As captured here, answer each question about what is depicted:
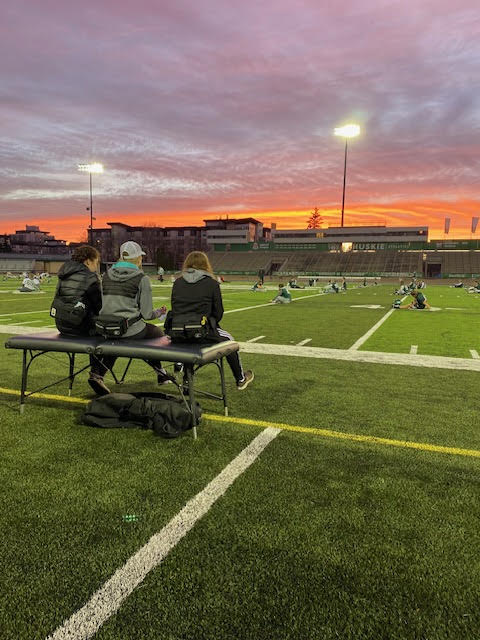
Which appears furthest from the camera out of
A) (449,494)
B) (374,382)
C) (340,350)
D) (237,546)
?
(340,350)

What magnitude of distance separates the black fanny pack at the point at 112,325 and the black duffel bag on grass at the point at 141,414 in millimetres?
682

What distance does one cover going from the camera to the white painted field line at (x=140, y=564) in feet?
6.48

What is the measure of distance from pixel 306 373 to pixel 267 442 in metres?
3.13

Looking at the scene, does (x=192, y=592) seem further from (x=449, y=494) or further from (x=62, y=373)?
(x=62, y=373)

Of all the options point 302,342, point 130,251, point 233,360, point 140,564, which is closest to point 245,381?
point 233,360

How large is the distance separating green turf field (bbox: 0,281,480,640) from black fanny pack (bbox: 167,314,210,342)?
3.08 feet

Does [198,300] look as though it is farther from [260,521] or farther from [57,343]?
[260,521]

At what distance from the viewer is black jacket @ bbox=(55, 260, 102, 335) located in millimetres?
4945

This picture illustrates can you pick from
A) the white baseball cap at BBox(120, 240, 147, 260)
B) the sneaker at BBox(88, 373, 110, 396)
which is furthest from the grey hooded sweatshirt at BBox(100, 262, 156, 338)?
the sneaker at BBox(88, 373, 110, 396)

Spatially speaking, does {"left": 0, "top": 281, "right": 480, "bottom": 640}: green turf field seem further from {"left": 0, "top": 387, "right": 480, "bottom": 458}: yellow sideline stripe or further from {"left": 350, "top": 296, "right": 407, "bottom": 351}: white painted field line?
{"left": 350, "top": 296, "right": 407, "bottom": 351}: white painted field line

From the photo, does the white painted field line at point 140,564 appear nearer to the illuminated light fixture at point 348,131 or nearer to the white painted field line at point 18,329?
the white painted field line at point 18,329

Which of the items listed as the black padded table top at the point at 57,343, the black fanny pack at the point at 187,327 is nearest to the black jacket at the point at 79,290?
the black padded table top at the point at 57,343

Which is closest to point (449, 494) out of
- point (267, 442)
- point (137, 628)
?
point (267, 442)

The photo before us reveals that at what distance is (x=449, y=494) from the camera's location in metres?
3.17
